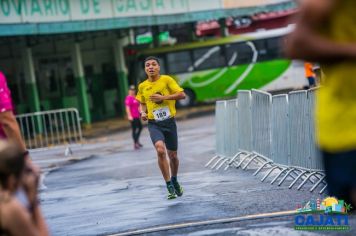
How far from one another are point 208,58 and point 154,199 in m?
28.2

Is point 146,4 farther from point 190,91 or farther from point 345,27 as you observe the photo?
point 345,27

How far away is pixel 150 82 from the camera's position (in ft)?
36.3

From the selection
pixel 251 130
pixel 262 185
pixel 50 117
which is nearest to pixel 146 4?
pixel 50 117

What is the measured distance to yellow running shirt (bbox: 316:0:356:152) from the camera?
3.56 m

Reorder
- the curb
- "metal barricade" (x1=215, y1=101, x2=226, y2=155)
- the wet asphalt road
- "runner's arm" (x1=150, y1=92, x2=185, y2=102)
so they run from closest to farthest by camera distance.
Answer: the curb < the wet asphalt road < "runner's arm" (x1=150, y1=92, x2=185, y2=102) < "metal barricade" (x1=215, y1=101, x2=226, y2=155)

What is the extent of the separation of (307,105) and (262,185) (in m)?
1.71

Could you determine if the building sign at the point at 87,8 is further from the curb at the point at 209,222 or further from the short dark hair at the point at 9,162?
the short dark hair at the point at 9,162

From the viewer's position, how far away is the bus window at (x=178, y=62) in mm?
38594

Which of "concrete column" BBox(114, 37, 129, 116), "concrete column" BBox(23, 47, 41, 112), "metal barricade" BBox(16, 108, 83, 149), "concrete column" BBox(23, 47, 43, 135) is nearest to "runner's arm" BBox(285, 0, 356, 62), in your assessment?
"metal barricade" BBox(16, 108, 83, 149)

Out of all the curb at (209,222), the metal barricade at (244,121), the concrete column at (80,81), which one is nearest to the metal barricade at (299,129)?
the curb at (209,222)

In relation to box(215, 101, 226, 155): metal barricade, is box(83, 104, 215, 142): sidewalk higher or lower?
lower

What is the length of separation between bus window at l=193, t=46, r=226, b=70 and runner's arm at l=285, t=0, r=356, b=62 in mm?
35126

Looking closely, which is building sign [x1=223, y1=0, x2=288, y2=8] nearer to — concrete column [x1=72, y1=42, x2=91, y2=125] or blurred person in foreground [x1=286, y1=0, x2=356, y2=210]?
concrete column [x1=72, y1=42, x2=91, y2=125]

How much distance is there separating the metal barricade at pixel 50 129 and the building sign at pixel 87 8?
163 inches
